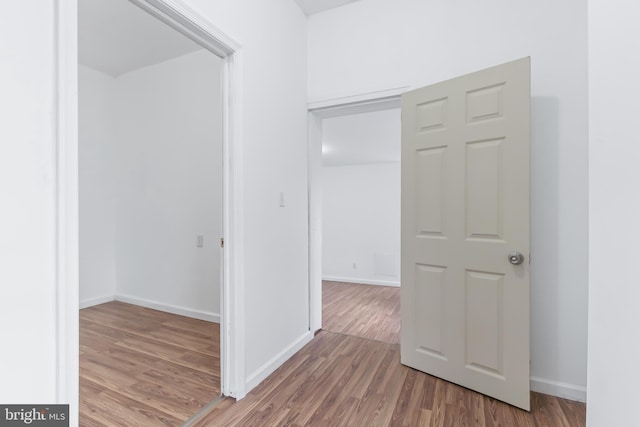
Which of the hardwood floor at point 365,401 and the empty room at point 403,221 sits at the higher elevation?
the empty room at point 403,221

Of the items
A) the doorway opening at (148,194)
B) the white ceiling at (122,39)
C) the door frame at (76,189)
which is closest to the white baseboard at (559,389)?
the door frame at (76,189)

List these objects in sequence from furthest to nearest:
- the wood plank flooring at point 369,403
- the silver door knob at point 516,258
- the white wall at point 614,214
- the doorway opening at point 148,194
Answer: the doorway opening at point 148,194 → the silver door knob at point 516,258 → the wood plank flooring at point 369,403 → the white wall at point 614,214

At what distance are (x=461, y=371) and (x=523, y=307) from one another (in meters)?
0.58

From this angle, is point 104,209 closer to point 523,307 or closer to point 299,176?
point 299,176

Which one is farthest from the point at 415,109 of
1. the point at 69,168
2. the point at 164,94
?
the point at 164,94

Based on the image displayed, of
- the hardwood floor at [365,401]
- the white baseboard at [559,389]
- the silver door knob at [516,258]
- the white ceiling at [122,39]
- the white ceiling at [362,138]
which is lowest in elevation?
the hardwood floor at [365,401]

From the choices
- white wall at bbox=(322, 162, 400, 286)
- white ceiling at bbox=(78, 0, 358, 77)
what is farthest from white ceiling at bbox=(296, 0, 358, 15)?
white wall at bbox=(322, 162, 400, 286)

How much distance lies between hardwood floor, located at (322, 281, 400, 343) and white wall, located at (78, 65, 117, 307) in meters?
2.72

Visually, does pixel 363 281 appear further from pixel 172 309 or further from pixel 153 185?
pixel 153 185

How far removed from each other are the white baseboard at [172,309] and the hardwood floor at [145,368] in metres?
0.06

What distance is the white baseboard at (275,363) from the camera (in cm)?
183

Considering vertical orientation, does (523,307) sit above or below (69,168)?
below

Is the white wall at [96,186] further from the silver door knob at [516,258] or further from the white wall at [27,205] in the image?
the silver door knob at [516,258]

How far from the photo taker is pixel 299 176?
2465mm
